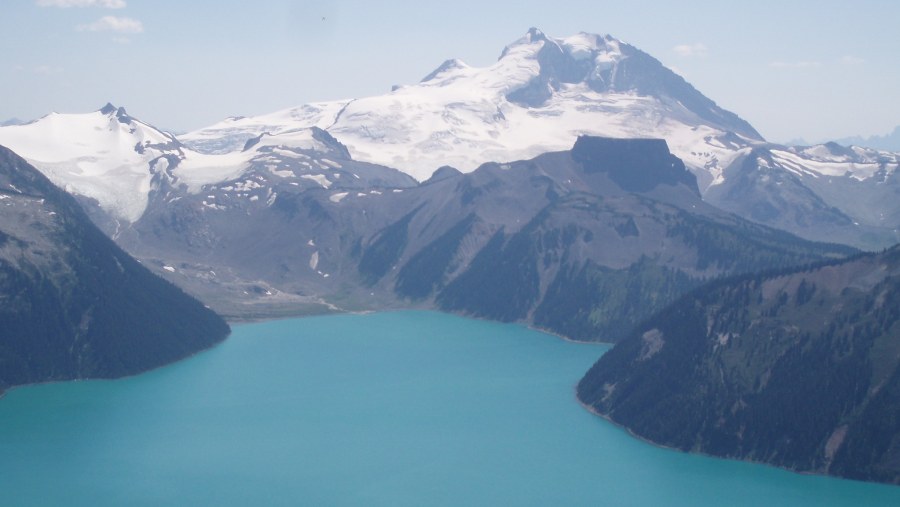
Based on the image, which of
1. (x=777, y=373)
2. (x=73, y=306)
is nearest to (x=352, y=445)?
(x=777, y=373)

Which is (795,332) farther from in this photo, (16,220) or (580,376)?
(16,220)

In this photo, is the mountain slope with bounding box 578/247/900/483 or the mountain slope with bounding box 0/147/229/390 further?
the mountain slope with bounding box 0/147/229/390

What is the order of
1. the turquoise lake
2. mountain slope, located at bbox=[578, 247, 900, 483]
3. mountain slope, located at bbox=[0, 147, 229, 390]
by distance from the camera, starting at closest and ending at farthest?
the turquoise lake
mountain slope, located at bbox=[578, 247, 900, 483]
mountain slope, located at bbox=[0, 147, 229, 390]

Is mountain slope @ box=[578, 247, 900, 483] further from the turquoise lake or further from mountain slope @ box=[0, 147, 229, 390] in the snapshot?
mountain slope @ box=[0, 147, 229, 390]

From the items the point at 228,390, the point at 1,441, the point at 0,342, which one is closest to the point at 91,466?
the point at 1,441

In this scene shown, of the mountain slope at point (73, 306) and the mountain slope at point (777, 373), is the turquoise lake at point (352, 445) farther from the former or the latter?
the mountain slope at point (73, 306)

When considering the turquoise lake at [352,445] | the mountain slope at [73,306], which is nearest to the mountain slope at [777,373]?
the turquoise lake at [352,445]

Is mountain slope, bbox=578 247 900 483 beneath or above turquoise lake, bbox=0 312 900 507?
above

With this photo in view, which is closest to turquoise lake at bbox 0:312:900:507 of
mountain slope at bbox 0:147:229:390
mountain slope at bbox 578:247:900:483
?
mountain slope at bbox 578:247:900:483
